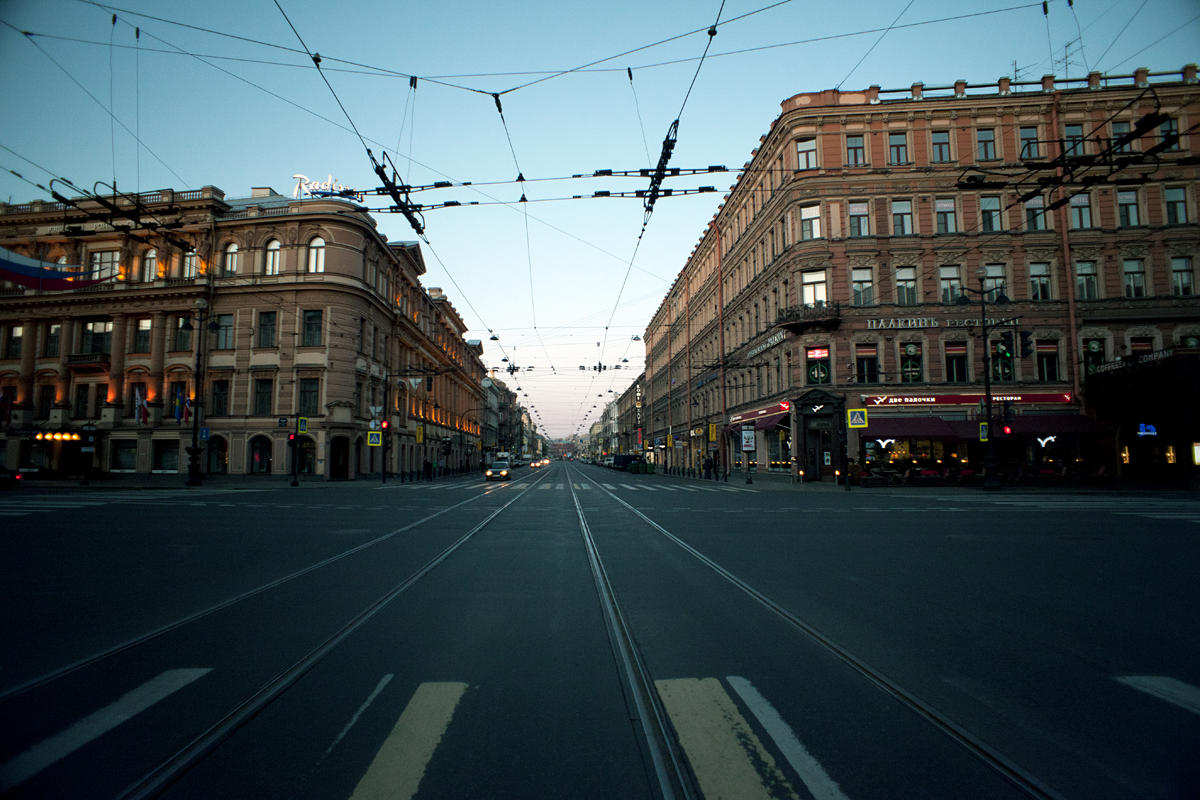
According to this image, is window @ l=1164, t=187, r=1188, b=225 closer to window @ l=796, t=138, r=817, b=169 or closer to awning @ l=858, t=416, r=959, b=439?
awning @ l=858, t=416, r=959, b=439

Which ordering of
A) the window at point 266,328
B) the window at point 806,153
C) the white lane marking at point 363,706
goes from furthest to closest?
the window at point 266,328
the window at point 806,153
the white lane marking at point 363,706

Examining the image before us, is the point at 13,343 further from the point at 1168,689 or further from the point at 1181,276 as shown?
the point at 1181,276

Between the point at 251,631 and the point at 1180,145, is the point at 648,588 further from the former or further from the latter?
the point at 1180,145

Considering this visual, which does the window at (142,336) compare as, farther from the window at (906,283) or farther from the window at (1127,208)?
the window at (1127,208)

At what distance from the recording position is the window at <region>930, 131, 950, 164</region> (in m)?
34.7

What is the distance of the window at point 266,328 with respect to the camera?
41.9m

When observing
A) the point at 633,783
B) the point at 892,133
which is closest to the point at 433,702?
the point at 633,783

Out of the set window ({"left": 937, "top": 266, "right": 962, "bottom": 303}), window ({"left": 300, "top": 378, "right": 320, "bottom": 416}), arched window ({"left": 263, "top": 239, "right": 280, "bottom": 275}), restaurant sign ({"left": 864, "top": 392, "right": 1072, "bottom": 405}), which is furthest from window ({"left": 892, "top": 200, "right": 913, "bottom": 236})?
arched window ({"left": 263, "top": 239, "right": 280, "bottom": 275})

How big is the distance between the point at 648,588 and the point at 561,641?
2405 mm

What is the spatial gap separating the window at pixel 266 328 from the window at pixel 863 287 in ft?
121

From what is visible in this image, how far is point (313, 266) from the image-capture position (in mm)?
42250

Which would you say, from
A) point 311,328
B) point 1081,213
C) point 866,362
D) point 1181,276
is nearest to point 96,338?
point 311,328

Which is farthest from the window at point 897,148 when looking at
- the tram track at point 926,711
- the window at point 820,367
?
the tram track at point 926,711

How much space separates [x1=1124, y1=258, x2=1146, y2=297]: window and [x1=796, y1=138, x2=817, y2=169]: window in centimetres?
1804
